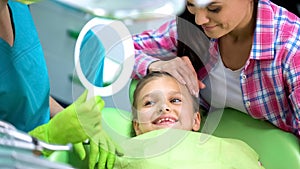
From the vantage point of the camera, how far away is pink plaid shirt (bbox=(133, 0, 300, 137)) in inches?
40.3

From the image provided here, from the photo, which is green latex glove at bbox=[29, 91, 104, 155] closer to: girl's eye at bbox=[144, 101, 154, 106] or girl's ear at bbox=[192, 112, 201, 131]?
girl's eye at bbox=[144, 101, 154, 106]

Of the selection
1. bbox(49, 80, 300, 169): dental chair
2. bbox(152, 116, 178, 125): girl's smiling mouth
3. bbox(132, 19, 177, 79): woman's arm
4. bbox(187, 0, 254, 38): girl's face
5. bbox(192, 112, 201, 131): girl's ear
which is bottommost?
bbox(49, 80, 300, 169): dental chair

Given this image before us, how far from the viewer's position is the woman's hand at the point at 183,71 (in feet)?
3.67

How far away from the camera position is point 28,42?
1.13 metres

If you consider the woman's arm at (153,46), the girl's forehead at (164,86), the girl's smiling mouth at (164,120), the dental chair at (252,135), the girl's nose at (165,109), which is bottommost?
the dental chair at (252,135)

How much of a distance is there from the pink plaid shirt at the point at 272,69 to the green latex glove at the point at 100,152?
184 mm

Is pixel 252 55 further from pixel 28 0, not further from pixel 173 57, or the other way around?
pixel 28 0

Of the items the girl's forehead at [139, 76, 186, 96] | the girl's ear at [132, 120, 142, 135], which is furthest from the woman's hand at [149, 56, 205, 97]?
the girl's ear at [132, 120, 142, 135]

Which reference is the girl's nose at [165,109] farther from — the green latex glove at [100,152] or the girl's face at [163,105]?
the green latex glove at [100,152]

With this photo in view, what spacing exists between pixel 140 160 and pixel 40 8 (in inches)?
38.7

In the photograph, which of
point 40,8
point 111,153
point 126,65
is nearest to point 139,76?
point 126,65

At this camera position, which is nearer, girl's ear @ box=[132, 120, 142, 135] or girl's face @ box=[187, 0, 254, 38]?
girl's face @ box=[187, 0, 254, 38]

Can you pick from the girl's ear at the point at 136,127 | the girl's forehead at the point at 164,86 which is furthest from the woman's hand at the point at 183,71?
the girl's ear at the point at 136,127

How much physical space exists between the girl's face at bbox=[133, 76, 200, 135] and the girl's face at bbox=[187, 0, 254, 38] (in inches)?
5.7
